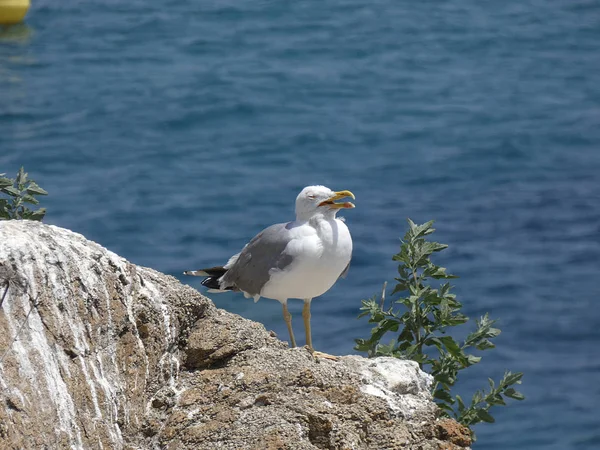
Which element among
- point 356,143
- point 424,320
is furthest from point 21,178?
point 356,143

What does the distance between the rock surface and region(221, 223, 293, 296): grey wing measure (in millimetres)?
791

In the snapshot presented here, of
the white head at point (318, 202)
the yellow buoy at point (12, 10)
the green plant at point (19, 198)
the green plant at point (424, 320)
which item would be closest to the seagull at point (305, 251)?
the white head at point (318, 202)

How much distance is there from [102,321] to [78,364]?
13 centimetres

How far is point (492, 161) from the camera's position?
1010cm

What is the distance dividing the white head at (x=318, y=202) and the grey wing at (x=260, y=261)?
0.09m

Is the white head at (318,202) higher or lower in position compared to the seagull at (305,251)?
higher

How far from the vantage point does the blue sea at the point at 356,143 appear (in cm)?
807

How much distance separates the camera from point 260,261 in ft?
11.6

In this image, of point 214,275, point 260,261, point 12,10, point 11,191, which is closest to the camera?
point 11,191

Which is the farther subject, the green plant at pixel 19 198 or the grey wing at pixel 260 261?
the grey wing at pixel 260 261

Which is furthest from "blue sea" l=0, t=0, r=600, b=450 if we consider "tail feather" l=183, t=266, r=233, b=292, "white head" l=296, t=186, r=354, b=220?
"white head" l=296, t=186, r=354, b=220

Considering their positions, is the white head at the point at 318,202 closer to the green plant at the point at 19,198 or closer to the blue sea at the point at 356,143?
the green plant at the point at 19,198

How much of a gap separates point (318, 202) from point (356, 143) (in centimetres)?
722

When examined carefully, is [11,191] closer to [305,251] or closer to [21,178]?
[21,178]
